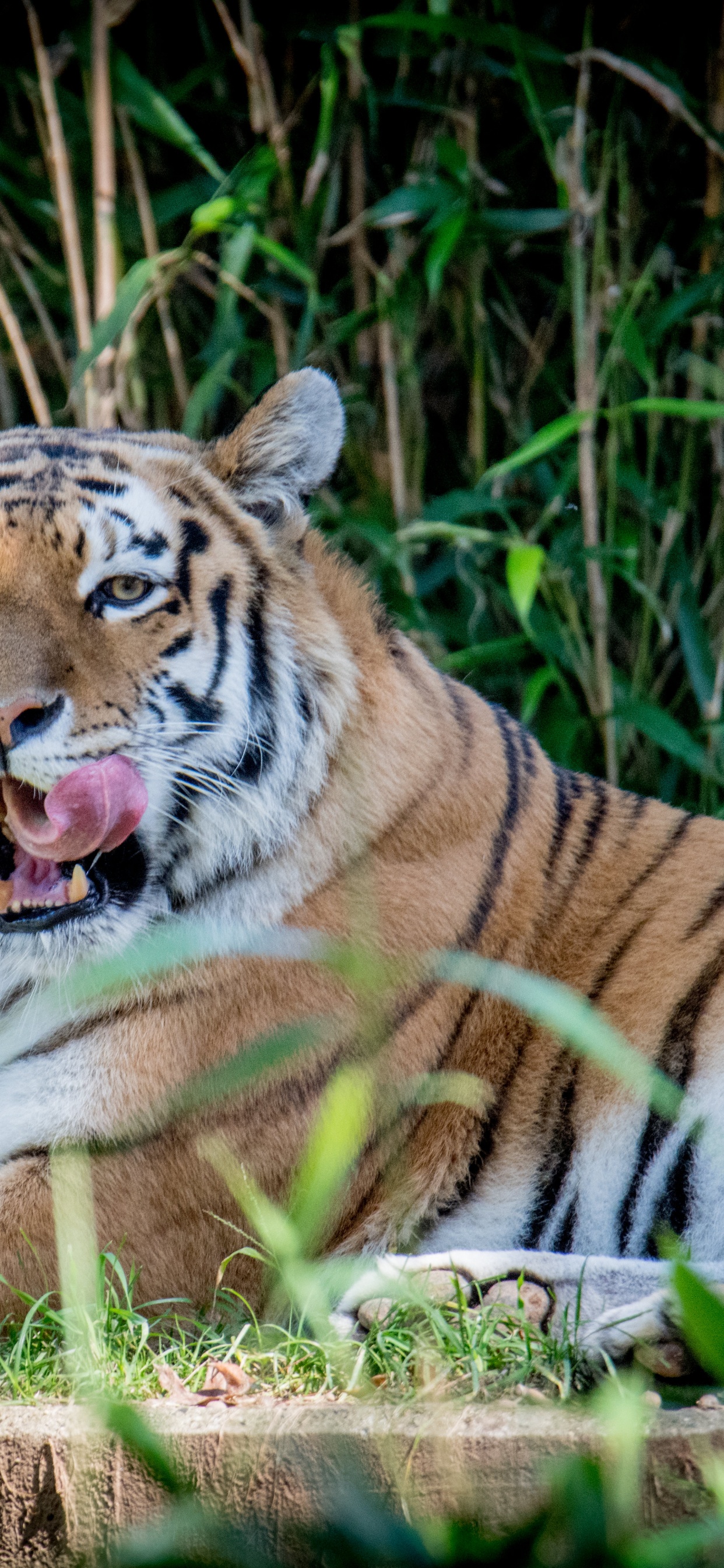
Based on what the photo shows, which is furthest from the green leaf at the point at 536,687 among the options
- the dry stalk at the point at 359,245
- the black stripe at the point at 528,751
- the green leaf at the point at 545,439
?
the dry stalk at the point at 359,245

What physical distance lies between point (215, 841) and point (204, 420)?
188 cm

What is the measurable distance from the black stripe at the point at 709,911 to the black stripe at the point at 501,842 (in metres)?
0.26

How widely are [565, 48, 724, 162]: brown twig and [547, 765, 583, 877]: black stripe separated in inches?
61.6

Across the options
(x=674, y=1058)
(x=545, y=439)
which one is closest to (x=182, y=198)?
(x=545, y=439)

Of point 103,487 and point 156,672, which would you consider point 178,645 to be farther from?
point 103,487

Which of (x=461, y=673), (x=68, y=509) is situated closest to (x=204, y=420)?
(x=461, y=673)

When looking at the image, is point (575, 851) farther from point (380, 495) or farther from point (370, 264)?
point (370, 264)

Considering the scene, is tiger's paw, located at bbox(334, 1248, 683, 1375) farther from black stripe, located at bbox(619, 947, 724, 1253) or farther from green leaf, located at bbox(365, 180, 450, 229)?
green leaf, located at bbox(365, 180, 450, 229)

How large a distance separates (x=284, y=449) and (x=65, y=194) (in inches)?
59.3

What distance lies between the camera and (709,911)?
1955 millimetres

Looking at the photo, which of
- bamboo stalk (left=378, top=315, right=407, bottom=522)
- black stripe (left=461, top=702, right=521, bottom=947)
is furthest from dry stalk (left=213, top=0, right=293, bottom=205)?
black stripe (left=461, top=702, right=521, bottom=947)

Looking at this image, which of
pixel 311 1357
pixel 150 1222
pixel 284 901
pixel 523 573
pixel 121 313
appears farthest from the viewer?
pixel 121 313

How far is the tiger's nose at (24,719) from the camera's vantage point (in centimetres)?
162

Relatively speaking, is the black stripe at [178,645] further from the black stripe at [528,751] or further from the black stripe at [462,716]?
the black stripe at [528,751]
